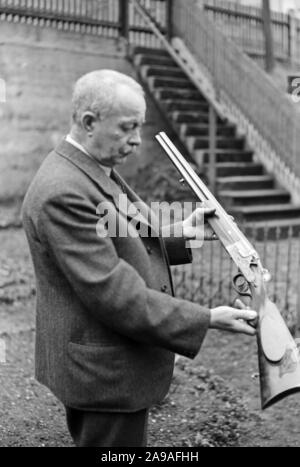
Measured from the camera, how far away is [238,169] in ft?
37.7

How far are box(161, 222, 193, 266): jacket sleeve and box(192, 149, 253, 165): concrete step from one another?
853 cm

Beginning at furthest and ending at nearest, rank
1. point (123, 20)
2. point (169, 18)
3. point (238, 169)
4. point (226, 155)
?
point (169, 18), point (123, 20), point (226, 155), point (238, 169)

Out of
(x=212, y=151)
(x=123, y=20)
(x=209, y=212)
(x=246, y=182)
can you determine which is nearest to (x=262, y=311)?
(x=209, y=212)

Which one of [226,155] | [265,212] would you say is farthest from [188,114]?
[265,212]

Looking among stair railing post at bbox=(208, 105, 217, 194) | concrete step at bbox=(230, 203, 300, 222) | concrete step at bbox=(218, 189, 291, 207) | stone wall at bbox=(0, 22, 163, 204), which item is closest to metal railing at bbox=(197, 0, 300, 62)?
stone wall at bbox=(0, 22, 163, 204)

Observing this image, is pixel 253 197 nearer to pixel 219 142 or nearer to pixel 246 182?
pixel 246 182

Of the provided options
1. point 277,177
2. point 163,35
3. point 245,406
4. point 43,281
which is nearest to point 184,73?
point 163,35

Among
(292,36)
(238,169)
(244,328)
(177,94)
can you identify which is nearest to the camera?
(244,328)

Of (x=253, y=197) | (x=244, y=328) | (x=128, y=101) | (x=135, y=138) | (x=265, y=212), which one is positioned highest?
(x=128, y=101)

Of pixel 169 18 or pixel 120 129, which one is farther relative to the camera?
pixel 169 18

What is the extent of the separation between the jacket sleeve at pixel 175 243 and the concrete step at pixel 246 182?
8.15 m

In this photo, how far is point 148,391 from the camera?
2395 millimetres

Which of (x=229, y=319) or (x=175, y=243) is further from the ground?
(x=175, y=243)

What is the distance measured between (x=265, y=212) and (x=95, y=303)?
28.5 ft
